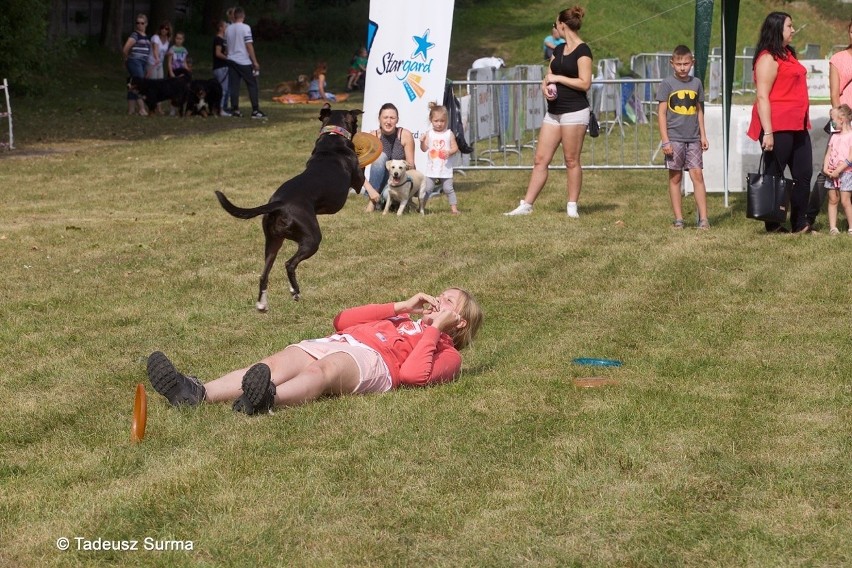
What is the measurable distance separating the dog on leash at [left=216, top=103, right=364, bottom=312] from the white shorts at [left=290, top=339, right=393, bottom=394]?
0.94 meters

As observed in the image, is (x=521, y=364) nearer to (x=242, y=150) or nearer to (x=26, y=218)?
(x=26, y=218)

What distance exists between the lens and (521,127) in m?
18.6

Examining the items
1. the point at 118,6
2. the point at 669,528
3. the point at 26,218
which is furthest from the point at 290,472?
the point at 118,6

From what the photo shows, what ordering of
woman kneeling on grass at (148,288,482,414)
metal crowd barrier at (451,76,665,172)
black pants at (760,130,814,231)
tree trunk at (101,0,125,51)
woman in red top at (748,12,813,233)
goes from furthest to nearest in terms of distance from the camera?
tree trunk at (101,0,125,51) < metal crowd barrier at (451,76,665,172) < black pants at (760,130,814,231) < woman in red top at (748,12,813,233) < woman kneeling on grass at (148,288,482,414)

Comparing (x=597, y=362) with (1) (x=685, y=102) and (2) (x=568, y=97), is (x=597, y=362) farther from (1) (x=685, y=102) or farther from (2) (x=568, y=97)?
(2) (x=568, y=97)

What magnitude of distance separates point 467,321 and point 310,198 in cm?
119

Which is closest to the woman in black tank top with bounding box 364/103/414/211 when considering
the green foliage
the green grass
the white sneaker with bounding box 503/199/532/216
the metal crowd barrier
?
the green grass

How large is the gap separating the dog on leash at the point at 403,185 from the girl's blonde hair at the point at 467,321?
5.84 meters

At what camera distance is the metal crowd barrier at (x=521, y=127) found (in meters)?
16.2

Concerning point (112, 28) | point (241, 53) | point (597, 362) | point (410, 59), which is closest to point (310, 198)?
point (597, 362)

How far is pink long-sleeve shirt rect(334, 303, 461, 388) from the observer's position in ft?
20.5

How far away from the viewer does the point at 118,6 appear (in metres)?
33.8

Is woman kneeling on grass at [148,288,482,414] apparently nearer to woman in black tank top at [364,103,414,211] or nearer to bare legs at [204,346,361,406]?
bare legs at [204,346,361,406]

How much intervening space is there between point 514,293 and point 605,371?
2.39 metres
